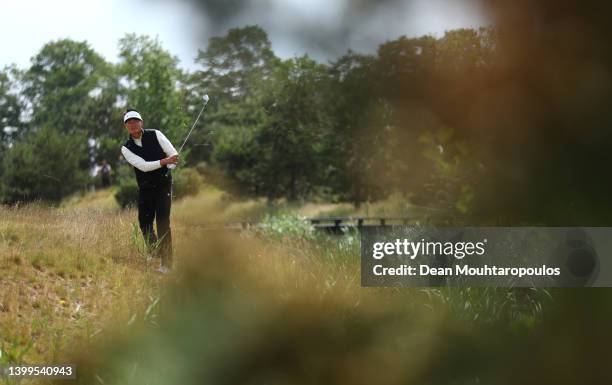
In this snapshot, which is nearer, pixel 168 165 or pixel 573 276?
pixel 573 276

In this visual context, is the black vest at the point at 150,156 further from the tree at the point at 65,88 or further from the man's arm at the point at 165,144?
the tree at the point at 65,88

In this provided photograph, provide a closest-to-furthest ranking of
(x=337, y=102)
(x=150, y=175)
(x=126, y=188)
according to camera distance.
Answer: (x=337, y=102), (x=150, y=175), (x=126, y=188)

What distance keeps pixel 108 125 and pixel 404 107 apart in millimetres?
3312

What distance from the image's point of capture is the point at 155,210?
7.09 feet

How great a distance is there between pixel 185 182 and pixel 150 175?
0.84 ft

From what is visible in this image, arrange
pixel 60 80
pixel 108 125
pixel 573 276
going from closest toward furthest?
pixel 573 276 < pixel 108 125 < pixel 60 80

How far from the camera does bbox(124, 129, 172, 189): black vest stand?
213 centimetres

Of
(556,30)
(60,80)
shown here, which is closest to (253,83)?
(556,30)

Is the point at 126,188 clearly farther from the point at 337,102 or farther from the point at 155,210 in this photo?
the point at 337,102

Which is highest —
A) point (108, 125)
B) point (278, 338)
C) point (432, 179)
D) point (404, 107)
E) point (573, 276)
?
point (108, 125)

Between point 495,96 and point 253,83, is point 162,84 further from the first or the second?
point 495,96

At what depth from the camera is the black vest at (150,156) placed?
6.98 feet

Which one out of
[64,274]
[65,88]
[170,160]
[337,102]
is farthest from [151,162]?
[65,88]

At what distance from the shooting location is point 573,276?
49.2 inches
